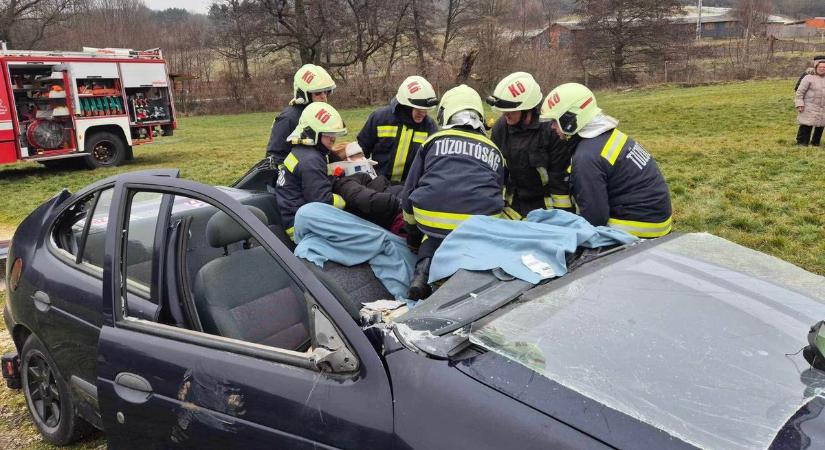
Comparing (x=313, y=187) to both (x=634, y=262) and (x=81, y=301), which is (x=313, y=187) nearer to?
(x=81, y=301)

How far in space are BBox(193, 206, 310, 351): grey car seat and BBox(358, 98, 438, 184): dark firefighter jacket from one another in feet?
7.58

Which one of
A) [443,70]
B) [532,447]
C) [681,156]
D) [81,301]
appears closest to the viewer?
[532,447]

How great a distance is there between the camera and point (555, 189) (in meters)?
4.12

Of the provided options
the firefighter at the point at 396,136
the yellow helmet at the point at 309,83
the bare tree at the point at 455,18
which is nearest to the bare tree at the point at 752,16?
the bare tree at the point at 455,18

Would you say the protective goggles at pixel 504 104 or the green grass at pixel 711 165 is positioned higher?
the protective goggles at pixel 504 104

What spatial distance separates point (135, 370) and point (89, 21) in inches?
2131

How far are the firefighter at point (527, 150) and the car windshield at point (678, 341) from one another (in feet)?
5.85

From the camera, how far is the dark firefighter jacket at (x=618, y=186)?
140 inches

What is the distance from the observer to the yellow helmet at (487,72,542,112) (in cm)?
393

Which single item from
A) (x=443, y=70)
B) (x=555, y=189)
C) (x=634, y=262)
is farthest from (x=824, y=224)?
(x=443, y=70)

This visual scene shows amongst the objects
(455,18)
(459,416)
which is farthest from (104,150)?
(455,18)

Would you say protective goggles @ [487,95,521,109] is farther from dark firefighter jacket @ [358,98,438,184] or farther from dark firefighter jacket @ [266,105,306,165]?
dark firefighter jacket @ [266,105,306,165]

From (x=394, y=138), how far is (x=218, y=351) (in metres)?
3.19

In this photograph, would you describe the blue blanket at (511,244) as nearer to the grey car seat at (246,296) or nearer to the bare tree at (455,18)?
the grey car seat at (246,296)
